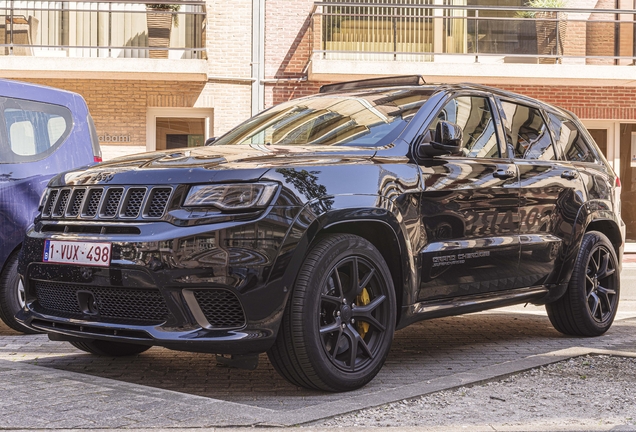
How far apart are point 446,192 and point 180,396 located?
2.08 m

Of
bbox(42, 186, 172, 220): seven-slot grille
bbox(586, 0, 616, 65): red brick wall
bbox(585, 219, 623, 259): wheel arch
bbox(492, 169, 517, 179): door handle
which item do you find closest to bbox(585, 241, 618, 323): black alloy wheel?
bbox(585, 219, 623, 259): wheel arch

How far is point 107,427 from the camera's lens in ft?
13.1

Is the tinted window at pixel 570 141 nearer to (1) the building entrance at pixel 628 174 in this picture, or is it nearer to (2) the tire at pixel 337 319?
(2) the tire at pixel 337 319

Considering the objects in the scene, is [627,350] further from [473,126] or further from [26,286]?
[26,286]

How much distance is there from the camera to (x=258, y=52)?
20.1 metres

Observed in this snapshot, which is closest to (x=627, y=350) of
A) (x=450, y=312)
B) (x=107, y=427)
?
(x=450, y=312)

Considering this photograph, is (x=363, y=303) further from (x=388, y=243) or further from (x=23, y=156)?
(x=23, y=156)

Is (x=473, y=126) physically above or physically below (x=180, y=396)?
above

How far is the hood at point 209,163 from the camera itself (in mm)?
4617

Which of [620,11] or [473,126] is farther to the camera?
[620,11]

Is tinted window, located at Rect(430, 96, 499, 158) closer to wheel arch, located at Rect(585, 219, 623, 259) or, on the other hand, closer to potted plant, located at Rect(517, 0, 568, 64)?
wheel arch, located at Rect(585, 219, 623, 259)

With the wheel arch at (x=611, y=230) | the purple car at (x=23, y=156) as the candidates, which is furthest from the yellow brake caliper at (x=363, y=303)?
the purple car at (x=23, y=156)

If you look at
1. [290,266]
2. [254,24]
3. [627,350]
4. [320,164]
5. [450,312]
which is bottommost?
[627,350]

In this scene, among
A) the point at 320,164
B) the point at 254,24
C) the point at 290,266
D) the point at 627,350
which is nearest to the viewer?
the point at 290,266
